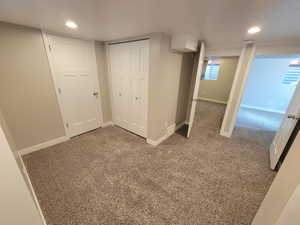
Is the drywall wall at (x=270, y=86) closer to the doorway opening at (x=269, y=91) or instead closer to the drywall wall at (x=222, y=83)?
the doorway opening at (x=269, y=91)

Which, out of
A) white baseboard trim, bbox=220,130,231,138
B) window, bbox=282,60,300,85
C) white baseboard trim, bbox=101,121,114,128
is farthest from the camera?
window, bbox=282,60,300,85

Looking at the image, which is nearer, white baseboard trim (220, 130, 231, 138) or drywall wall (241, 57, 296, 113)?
white baseboard trim (220, 130, 231, 138)

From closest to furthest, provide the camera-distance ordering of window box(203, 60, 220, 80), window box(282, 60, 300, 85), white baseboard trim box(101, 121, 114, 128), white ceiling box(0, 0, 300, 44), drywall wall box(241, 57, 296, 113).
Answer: white ceiling box(0, 0, 300, 44) → white baseboard trim box(101, 121, 114, 128) → window box(282, 60, 300, 85) → drywall wall box(241, 57, 296, 113) → window box(203, 60, 220, 80)

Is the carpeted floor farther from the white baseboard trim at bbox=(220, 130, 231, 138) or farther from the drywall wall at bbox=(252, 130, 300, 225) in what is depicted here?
the drywall wall at bbox=(252, 130, 300, 225)

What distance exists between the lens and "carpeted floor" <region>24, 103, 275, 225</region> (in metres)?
1.34

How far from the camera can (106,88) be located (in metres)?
3.13

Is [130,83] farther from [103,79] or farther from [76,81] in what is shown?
[76,81]

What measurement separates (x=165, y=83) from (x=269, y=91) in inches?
220

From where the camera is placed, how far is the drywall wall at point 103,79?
2.80 m

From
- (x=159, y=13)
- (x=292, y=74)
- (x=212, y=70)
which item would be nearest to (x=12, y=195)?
(x=159, y=13)

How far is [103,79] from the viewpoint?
3016mm

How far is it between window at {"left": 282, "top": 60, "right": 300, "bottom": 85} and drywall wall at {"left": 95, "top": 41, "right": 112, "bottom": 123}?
673cm

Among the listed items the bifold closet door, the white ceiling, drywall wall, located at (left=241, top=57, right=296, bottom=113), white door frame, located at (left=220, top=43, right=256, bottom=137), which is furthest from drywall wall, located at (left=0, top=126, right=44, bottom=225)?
drywall wall, located at (left=241, top=57, right=296, bottom=113)

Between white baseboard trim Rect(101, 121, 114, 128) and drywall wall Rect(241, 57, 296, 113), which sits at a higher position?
drywall wall Rect(241, 57, 296, 113)
